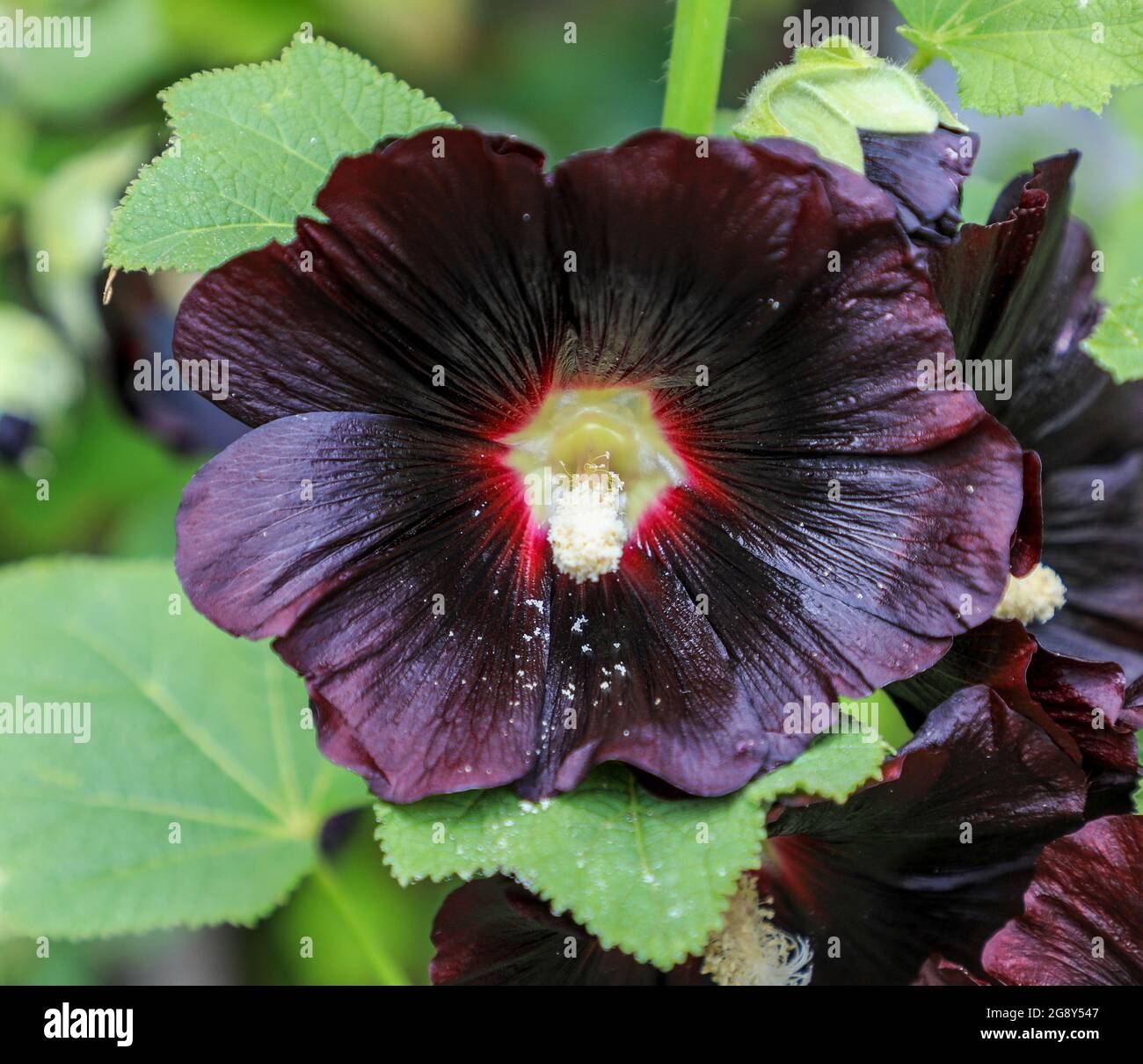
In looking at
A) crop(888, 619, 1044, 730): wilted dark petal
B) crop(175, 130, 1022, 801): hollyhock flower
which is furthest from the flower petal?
crop(888, 619, 1044, 730): wilted dark petal

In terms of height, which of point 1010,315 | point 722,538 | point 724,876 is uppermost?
point 1010,315

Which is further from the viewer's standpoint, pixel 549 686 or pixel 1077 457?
pixel 1077 457

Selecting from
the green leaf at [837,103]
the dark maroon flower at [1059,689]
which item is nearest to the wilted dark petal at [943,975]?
the dark maroon flower at [1059,689]

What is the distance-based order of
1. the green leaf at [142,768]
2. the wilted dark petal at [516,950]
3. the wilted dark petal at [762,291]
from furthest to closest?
1. the green leaf at [142,768]
2. the wilted dark petal at [516,950]
3. the wilted dark petal at [762,291]

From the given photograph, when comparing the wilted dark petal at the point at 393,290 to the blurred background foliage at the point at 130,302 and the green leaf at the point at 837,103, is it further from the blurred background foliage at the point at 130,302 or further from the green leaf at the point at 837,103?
the blurred background foliage at the point at 130,302

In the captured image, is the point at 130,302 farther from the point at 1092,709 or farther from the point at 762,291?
the point at 1092,709

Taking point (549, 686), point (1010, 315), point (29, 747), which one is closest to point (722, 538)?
point (549, 686)
